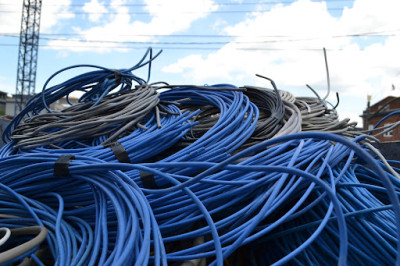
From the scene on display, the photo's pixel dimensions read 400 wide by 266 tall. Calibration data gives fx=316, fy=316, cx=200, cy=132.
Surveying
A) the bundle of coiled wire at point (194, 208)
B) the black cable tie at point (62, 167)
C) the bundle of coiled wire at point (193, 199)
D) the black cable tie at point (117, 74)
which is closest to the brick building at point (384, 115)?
the bundle of coiled wire at point (193, 199)

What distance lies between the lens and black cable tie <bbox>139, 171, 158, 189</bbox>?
1.26 metres

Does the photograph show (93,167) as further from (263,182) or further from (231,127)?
(231,127)

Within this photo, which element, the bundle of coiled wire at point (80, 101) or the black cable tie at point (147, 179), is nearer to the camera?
the black cable tie at point (147, 179)

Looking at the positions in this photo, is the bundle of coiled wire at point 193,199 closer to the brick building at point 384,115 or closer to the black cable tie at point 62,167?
the black cable tie at point 62,167

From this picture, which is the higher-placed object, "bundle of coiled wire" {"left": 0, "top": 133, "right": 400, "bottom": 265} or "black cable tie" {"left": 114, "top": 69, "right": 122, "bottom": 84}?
"black cable tie" {"left": 114, "top": 69, "right": 122, "bottom": 84}

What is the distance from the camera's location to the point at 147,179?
1271mm

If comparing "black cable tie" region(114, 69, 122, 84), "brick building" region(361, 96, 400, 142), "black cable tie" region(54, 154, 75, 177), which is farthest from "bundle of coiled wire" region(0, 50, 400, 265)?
"brick building" region(361, 96, 400, 142)

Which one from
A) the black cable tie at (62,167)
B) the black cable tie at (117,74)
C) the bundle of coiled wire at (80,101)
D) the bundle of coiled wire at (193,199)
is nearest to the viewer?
the bundle of coiled wire at (193,199)

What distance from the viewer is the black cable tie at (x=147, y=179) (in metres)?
1.26

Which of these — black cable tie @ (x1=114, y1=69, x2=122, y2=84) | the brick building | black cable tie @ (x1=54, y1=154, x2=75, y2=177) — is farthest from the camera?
the brick building

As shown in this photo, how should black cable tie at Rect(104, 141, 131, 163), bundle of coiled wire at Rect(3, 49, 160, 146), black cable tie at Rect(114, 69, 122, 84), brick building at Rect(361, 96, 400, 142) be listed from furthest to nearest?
brick building at Rect(361, 96, 400, 142) → black cable tie at Rect(114, 69, 122, 84) → bundle of coiled wire at Rect(3, 49, 160, 146) → black cable tie at Rect(104, 141, 131, 163)

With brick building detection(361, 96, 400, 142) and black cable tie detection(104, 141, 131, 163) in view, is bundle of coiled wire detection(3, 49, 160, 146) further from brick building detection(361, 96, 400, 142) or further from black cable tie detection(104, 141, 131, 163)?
brick building detection(361, 96, 400, 142)

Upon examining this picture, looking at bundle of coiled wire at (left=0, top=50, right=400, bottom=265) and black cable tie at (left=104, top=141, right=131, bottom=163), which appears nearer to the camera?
bundle of coiled wire at (left=0, top=50, right=400, bottom=265)

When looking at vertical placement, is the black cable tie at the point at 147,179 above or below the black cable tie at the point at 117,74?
below
